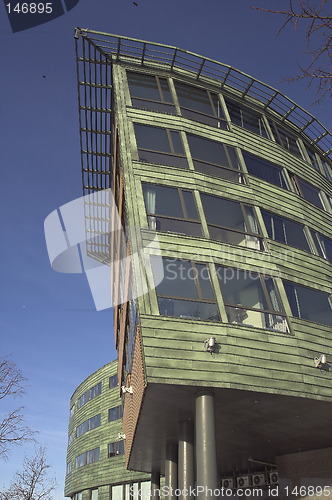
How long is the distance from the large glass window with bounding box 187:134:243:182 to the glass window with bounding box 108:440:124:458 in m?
33.0

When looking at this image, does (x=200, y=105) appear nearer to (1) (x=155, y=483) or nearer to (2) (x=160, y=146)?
(2) (x=160, y=146)

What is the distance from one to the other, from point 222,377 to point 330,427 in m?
7.00

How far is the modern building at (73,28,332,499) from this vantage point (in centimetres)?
1306

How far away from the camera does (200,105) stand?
820 inches

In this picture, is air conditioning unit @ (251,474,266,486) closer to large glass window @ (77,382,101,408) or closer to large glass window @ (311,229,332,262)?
large glass window @ (311,229,332,262)

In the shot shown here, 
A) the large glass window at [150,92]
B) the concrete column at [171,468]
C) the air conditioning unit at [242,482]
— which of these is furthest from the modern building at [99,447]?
the large glass window at [150,92]

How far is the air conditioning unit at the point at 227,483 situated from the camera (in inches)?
1041

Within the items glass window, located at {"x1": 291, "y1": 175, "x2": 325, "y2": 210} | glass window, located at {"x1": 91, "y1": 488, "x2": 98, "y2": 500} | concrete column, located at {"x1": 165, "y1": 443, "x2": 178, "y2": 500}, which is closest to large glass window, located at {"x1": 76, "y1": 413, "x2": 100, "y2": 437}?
glass window, located at {"x1": 91, "y1": 488, "x2": 98, "y2": 500}

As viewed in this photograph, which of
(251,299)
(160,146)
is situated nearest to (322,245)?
(251,299)

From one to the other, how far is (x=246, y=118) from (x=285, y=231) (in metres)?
7.22

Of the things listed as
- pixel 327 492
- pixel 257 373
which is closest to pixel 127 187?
pixel 257 373

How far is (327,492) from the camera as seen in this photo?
18.8 meters

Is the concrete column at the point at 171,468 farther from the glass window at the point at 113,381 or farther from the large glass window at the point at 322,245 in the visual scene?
the glass window at the point at 113,381

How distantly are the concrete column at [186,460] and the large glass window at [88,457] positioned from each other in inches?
1287
